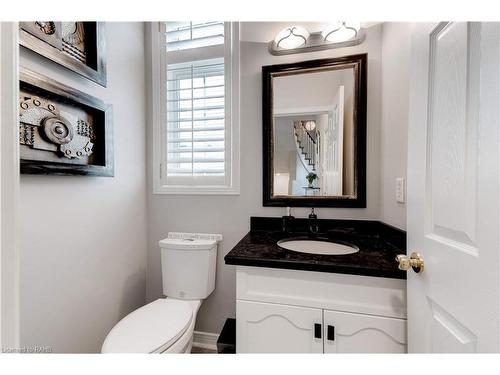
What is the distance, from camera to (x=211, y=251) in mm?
1437

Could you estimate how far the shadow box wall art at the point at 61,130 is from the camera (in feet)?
2.91

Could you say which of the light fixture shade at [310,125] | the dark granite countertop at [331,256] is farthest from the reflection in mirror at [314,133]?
the dark granite countertop at [331,256]

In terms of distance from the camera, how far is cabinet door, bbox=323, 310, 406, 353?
83 centimetres

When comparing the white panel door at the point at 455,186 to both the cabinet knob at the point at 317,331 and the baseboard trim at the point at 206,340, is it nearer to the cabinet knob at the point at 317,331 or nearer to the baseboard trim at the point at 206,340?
the cabinet knob at the point at 317,331

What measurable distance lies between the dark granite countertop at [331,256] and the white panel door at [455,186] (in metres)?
0.18

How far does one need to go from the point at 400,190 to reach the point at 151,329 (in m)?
1.30

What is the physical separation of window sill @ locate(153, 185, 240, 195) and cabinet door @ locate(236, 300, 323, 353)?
2.35 feet

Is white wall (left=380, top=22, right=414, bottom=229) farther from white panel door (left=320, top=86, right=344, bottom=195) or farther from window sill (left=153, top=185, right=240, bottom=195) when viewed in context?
window sill (left=153, top=185, right=240, bottom=195)

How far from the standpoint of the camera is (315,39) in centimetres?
135

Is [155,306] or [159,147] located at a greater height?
[159,147]

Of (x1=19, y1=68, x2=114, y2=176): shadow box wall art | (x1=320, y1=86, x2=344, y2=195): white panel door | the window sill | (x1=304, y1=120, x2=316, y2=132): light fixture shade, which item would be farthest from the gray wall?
(x1=19, y1=68, x2=114, y2=176): shadow box wall art
